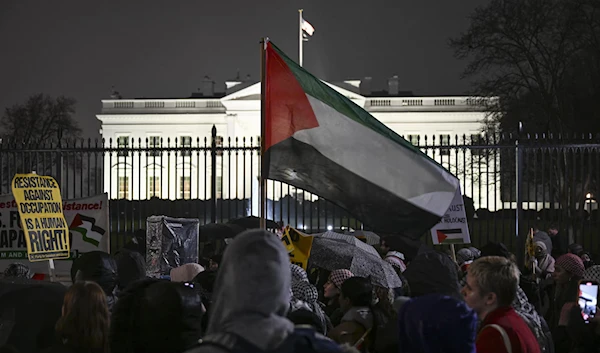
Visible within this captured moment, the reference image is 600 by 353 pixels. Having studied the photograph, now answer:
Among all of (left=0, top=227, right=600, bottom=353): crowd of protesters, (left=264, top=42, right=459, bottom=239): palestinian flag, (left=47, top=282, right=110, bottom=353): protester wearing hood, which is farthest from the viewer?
(left=264, top=42, right=459, bottom=239): palestinian flag

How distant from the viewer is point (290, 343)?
2.31 m

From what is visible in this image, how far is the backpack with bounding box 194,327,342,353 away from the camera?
7.41ft

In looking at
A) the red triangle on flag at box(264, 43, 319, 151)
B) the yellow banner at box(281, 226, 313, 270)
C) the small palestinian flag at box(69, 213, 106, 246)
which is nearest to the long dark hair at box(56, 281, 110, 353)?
the red triangle on flag at box(264, 43, 319, 151)

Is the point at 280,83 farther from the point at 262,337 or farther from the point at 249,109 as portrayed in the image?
the point at 249,109

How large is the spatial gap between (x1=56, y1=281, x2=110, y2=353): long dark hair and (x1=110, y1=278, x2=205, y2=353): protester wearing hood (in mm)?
87

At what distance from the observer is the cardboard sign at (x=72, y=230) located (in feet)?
28.3

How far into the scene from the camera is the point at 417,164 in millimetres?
5129

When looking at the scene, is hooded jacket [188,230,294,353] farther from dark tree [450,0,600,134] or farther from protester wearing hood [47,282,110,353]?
dark tree [450,0,600,134]

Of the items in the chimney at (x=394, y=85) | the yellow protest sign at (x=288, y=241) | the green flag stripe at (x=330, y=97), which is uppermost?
the chimney at (x=394, y=85)

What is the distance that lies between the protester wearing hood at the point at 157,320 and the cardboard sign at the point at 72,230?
5.10 m

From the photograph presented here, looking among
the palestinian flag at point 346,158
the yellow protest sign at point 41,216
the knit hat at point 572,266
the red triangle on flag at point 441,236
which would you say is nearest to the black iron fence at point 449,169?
the palestinian flag at point 346,158

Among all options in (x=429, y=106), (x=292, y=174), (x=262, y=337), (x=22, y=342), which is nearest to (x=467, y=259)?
(x=292, y=174)

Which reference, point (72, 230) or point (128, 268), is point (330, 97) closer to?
point (128, 268)

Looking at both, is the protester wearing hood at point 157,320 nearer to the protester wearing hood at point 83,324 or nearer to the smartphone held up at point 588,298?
the protester wearing hood at point 83,324
